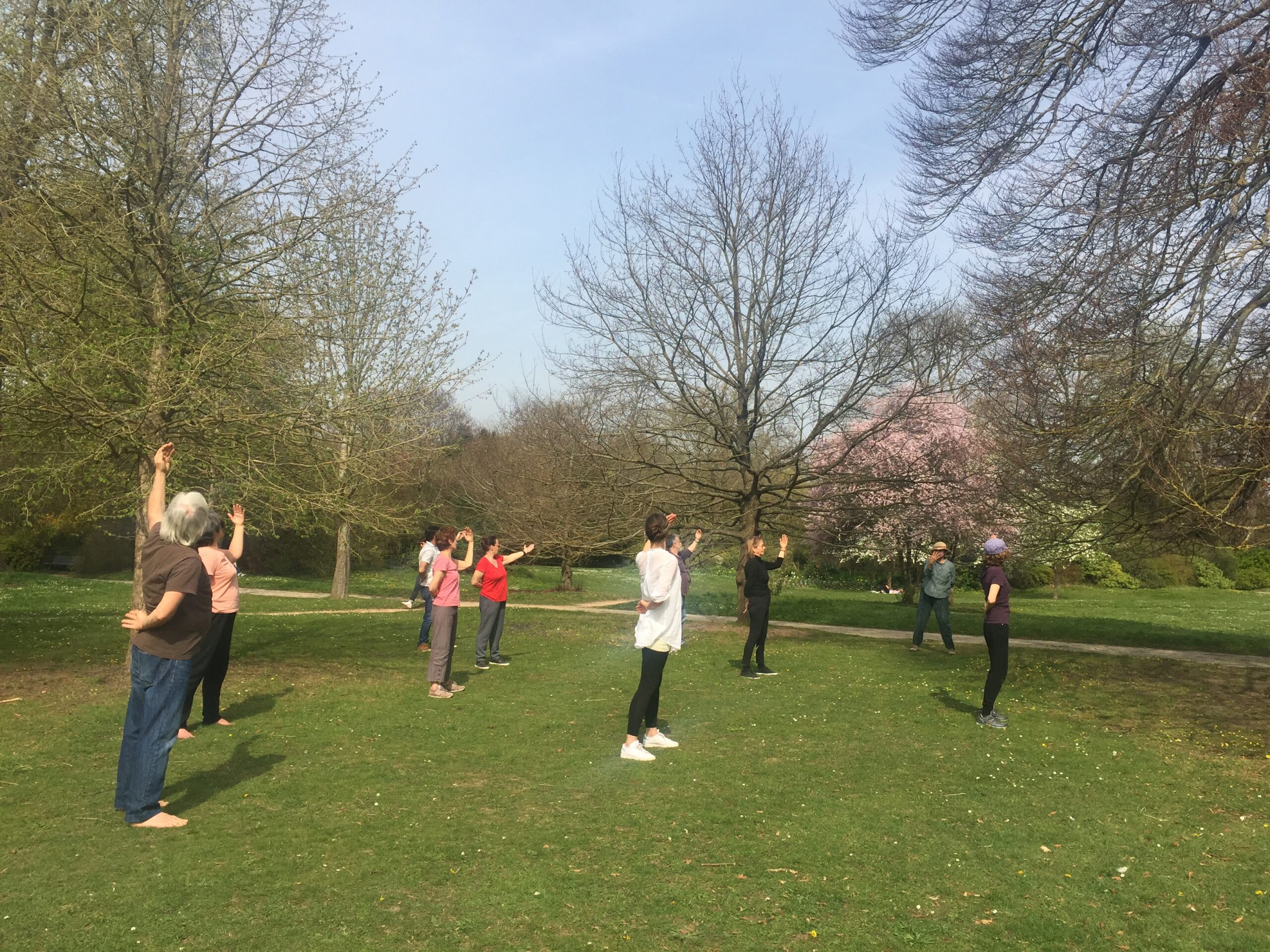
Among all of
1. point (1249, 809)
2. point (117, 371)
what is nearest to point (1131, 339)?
point (1249, 809)

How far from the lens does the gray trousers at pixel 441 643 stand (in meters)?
10.3

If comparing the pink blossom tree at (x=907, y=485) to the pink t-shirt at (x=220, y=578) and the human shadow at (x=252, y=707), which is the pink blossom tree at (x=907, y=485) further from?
the pink t-shirt at (x=220, y=578)

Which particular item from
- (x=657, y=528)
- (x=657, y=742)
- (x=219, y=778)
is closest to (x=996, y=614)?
(x=657, y=742)

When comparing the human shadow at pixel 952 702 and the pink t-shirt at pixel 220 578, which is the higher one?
the pink t-shirt at pixel 220 578

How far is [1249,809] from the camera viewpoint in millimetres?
6668

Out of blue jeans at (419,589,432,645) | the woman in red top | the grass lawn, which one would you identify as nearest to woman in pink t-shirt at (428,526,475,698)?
the grass lawn

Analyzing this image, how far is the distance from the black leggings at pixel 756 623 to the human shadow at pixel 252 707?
5.75 metres

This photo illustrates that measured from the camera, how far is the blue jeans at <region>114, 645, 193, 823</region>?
548cm

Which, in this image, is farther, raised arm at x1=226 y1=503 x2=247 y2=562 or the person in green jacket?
the person in green jacket

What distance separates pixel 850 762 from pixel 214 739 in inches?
220

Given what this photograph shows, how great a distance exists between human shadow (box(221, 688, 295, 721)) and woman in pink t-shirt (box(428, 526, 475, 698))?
165 cm

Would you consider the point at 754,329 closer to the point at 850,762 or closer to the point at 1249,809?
the point at 850,762

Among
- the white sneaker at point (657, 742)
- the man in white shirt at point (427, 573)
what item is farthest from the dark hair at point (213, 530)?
the man in white shirt at point (427, 573)

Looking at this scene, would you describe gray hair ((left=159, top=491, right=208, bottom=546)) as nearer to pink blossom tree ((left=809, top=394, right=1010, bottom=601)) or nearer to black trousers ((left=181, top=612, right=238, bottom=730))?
black trousers ((left=181, top=612, right=238, bottom=730))
